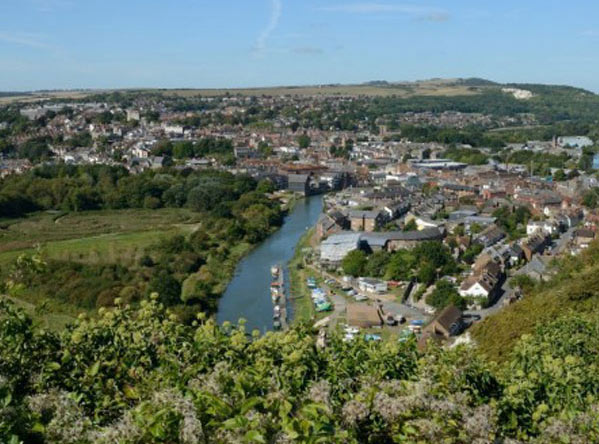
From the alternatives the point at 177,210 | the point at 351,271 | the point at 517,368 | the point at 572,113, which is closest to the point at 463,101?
the point at 572,113

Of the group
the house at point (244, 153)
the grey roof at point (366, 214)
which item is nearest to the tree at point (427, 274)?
the grey roof at point (366, 214)

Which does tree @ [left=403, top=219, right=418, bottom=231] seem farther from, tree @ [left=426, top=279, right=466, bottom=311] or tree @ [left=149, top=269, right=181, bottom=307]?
tree @ [left=149, top=269, right=181, bottom=307]

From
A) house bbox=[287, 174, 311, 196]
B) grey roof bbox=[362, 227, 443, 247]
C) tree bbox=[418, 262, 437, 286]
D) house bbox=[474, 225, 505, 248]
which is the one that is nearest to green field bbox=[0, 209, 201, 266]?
grey roof bbox=[362, 227, 443, 247]

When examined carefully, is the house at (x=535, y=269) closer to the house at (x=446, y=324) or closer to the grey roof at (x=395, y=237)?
the house at (x=446, y=324)

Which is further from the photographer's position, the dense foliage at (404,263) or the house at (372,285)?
the dense foliage at (404,263)

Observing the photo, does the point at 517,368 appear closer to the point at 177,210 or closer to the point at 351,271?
the point at 351,271

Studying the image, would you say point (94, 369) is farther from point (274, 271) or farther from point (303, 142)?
point (303, 142)
